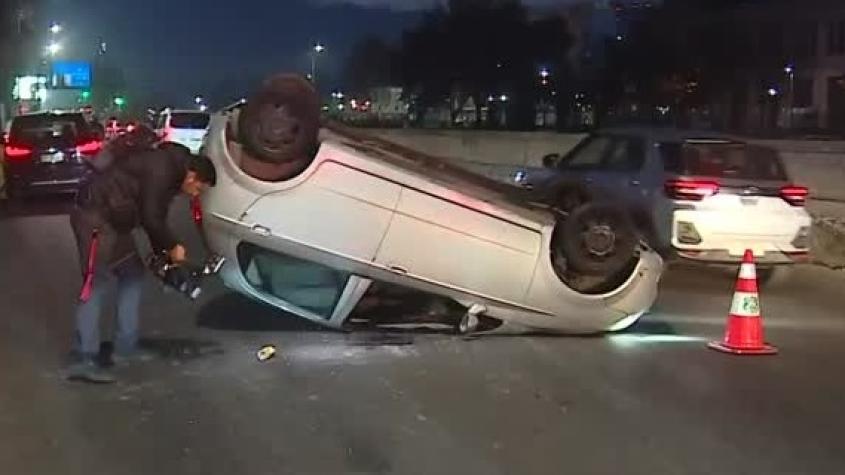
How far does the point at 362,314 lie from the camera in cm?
982

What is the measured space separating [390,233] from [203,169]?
1.40m

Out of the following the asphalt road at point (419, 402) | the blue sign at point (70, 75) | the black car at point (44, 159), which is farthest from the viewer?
the blue sign at point (70, 75)

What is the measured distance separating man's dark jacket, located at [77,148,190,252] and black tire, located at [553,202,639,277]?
3.01 metres

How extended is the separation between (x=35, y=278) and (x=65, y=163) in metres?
10.8

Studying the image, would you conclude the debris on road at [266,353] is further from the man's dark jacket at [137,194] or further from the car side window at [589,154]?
the car side window at [589,154]

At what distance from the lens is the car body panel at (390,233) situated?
9062mm

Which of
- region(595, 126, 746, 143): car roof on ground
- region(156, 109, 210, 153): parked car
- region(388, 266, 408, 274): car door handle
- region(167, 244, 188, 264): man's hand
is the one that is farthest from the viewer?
region(156, 109, 210, 153): parked car

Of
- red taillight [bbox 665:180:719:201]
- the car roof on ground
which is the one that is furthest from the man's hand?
the car roof on ground

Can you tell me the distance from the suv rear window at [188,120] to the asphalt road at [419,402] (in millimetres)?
23969

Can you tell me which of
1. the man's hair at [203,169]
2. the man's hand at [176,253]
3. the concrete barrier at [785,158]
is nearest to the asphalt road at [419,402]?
the man's hand at [176,253]

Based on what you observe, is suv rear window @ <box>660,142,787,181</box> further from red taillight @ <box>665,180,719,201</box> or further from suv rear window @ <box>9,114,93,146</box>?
suv rear window @ <box>9,114,93,146</box>

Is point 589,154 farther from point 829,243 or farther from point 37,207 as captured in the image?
point 37,207

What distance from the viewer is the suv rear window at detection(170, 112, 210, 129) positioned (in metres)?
34.8

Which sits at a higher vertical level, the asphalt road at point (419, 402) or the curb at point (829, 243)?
the curb at point (829, 243)
